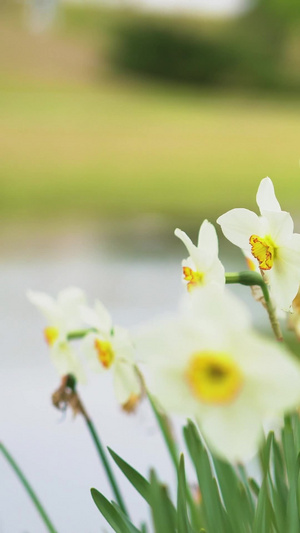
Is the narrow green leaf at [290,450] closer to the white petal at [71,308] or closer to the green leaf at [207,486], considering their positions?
the green leaf at [207,486]

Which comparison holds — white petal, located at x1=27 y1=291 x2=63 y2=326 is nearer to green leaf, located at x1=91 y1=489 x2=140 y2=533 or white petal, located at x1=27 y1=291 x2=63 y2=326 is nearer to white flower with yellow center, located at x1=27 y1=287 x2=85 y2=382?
white flower with yellow center, located at x1=27 y1=287 x2=85 y2=382

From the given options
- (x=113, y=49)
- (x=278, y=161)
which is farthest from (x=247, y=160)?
(x=113, y=49)

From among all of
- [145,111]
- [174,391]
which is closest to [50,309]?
[174,391]


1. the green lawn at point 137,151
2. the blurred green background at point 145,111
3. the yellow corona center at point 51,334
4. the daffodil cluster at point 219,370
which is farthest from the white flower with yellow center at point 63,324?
the green lawn at point 137,151

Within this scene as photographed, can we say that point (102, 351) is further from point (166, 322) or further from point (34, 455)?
point (34, 455)

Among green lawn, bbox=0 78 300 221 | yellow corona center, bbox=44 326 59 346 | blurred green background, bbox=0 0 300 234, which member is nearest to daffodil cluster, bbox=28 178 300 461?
yellow corona center, bbox=44 326 59 346

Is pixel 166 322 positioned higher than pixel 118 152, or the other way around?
pixel 118 152
